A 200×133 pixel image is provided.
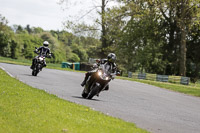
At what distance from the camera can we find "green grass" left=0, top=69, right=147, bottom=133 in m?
6.78

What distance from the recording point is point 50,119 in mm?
7562

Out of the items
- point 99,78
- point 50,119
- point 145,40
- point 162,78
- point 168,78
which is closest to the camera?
point 50,119

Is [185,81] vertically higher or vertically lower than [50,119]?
higher

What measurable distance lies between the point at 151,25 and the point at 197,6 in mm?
14647

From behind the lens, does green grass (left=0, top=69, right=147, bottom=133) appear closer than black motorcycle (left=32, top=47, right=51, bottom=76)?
Yes


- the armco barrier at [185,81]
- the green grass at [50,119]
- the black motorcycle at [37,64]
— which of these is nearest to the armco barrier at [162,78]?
the armco barrier at [185,81]

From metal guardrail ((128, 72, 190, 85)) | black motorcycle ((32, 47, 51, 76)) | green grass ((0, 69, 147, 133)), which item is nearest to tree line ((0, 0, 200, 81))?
metal guardrail ((128, 72, 190, 85))

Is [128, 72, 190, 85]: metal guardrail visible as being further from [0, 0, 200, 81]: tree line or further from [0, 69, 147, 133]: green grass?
[0, 69, 147, 133]: green grass

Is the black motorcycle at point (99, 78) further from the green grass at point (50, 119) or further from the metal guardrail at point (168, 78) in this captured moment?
the metal guardrail at point (168, 78)

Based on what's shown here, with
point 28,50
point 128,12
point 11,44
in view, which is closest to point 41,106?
point 128,12

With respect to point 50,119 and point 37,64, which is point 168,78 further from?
point 50,119

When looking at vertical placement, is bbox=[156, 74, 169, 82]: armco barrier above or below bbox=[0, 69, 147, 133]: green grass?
above

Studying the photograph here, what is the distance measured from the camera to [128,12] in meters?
47.8

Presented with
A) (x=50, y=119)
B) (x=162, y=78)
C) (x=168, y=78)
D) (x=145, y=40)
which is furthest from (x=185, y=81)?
(x=50, y=119)
